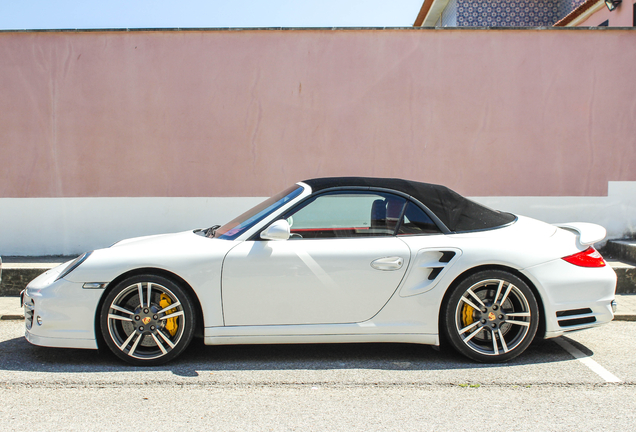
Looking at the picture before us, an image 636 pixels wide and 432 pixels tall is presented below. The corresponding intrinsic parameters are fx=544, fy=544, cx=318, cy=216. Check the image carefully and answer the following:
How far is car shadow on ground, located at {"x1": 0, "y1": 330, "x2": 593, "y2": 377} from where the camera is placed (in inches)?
152

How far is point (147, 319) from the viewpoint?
3811 mm

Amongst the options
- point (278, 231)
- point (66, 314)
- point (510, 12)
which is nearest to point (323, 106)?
point (278, 231)

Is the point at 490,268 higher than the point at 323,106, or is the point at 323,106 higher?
the point at 323,106

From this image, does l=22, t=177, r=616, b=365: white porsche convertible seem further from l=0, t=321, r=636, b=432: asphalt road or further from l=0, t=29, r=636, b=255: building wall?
l=0, t=29, r=636, b=255: building wall

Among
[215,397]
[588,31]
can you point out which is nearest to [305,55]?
[588,31]

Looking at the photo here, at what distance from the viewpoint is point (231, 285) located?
3799 millimetres

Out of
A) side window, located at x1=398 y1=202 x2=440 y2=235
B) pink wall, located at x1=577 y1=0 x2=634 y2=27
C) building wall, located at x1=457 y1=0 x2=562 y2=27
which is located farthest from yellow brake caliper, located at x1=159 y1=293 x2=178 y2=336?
building wall, located at x1=457 y1=0 x2=562 y2=27

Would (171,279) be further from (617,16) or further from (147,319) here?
(617,16)

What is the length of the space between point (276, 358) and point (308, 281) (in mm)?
730

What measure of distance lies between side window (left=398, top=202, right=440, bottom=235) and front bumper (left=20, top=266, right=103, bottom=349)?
2231 millimetres

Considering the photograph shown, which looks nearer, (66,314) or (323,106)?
(66,314)

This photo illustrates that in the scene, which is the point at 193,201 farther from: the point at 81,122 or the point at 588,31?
Result: the point at 588,31

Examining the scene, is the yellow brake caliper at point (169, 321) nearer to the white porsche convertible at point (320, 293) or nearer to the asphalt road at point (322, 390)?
the white porsche convertible at point (320, 293)

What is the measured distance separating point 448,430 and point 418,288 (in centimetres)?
117
